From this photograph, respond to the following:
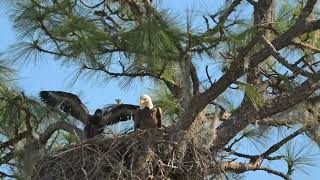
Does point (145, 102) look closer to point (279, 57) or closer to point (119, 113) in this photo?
point (119, 113)

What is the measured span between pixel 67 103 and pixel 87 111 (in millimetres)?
134

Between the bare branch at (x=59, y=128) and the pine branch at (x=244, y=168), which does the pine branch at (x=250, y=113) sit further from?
the bare branch at (x=59, y=128)

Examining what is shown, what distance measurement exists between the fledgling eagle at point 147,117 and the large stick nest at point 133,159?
39cm

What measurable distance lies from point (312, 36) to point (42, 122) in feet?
4.61

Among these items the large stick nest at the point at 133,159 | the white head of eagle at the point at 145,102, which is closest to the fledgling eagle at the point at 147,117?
the white head of eagle at the point at 145,102

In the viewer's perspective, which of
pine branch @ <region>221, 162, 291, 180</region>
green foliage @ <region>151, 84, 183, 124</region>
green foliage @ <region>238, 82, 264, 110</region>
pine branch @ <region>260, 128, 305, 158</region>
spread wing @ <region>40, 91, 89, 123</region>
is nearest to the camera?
green foliage @ <region>238, 82, 264, 110</region>

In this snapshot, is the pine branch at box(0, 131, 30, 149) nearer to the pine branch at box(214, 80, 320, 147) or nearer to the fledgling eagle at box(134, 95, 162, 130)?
the fledgling eagle at box(134, 95, 162, 130)

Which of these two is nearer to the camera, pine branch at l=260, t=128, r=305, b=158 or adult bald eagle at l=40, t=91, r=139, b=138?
pine branch at l=260, t=128, r=305, b=158

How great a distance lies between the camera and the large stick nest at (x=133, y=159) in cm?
322

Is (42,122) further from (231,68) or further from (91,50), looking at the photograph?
(231,68)

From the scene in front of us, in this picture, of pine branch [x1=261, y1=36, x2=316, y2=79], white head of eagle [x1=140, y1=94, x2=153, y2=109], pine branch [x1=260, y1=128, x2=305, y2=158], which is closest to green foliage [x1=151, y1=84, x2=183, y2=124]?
white head of eagle [x1=140, y1=94, x2=153, y2=109]

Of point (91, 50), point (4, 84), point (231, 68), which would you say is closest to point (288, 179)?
point (231, 68)

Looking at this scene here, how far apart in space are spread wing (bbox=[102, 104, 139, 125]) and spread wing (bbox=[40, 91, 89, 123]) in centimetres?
11

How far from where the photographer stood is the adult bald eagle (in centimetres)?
382
